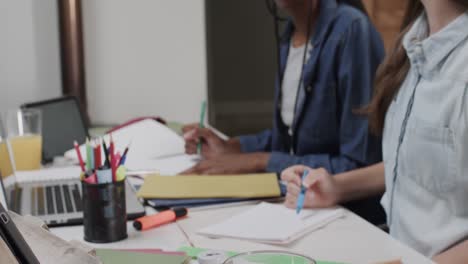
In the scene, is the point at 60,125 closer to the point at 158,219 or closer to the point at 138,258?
the point at 158,219

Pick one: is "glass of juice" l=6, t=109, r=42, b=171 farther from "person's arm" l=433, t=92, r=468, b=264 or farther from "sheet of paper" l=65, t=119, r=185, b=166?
"person's arm" l=433, t=92, r=468, b=264

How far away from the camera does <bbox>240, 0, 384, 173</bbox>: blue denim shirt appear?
1610mm

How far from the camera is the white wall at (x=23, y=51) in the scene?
2.02 m

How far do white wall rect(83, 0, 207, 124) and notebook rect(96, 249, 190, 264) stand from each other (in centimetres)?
152

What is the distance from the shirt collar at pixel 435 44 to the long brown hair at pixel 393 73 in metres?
0.06

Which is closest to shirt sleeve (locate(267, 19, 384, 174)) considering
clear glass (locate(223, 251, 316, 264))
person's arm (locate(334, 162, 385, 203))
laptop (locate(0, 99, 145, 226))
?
person's arm (locate(334, 162, 385, 203))

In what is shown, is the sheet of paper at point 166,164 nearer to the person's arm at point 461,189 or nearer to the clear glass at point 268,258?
the person's arm at point 461,189

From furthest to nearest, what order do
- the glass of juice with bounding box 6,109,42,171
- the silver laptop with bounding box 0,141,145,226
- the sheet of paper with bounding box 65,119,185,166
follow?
the sheet of paper with bounding box 65,119,185,166, the glass of juice with bounding box 6,109,42,171, the silver laptop with bounding box 0,141,145,226

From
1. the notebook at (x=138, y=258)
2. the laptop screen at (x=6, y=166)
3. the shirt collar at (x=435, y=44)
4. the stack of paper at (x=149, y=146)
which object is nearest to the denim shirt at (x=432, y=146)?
the shirt collar at (x=435, y=44)

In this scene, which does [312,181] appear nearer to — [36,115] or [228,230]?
[228,230]

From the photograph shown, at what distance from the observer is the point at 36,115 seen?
1.78 metres

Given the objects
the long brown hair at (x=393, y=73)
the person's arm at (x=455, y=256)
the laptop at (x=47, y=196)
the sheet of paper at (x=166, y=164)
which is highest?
the long brown hair at (x=393, y=73)

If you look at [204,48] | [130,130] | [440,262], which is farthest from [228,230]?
[204,48]

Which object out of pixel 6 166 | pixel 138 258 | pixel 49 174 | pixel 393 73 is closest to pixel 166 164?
pixel 49 174
